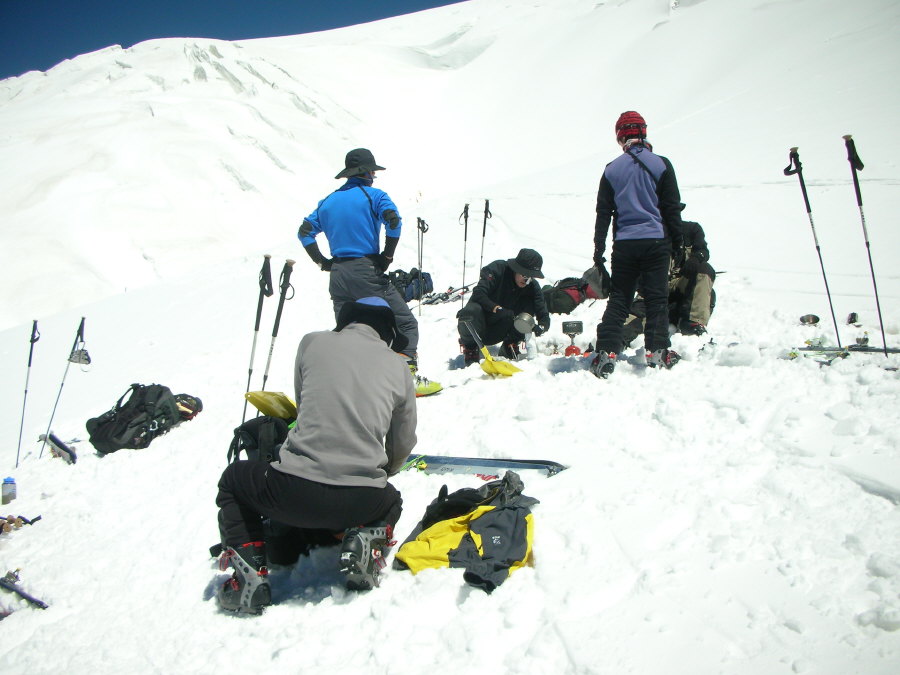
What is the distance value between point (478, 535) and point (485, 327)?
12.1 ft

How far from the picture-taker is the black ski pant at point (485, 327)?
6.16 m

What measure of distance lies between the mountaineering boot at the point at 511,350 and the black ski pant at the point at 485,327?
0.15ft

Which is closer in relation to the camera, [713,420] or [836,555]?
[836,555]

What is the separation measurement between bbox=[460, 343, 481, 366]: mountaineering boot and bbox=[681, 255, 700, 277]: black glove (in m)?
2.33

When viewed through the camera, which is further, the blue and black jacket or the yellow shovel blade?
the yellow shovel blade

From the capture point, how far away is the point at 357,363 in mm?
2773

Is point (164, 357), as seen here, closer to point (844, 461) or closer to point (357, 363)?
point (357, 363)

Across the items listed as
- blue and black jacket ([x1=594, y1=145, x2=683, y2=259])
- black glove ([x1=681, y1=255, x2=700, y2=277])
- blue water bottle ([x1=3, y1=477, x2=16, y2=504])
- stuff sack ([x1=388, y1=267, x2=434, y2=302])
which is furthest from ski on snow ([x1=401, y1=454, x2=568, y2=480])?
stuff sack ([x1=388, y1=267, x2=434, y2=302])

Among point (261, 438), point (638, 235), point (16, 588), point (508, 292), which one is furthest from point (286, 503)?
point (508, 292)

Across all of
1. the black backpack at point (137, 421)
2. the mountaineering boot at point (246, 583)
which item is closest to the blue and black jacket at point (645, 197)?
the mountaineering boot at point (246, 583)

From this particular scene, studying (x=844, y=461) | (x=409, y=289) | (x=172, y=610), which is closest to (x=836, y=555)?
(x=844, y=461)

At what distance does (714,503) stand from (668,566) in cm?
51

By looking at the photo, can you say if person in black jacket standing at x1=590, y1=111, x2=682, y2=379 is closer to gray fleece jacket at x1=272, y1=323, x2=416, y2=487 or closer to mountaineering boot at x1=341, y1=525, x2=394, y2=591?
gray fleece jacket at x1=272, y1=323, x2=416, y2=487

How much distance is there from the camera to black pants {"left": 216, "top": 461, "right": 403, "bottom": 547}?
265 cm
